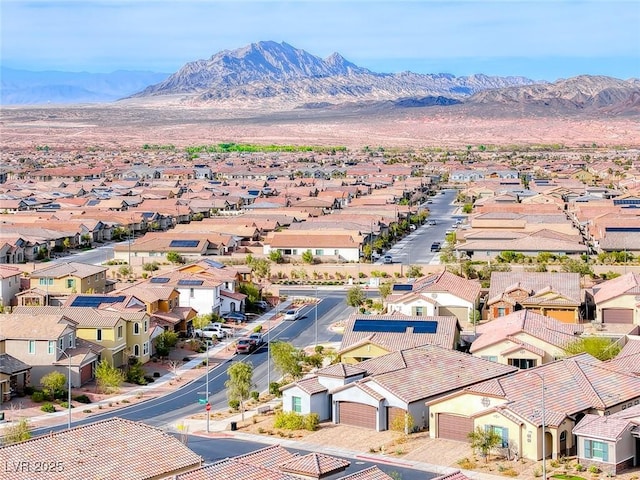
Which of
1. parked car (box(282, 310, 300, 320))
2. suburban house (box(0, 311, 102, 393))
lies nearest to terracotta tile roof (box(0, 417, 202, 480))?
suburban house (box(0, 311, 102, 393))

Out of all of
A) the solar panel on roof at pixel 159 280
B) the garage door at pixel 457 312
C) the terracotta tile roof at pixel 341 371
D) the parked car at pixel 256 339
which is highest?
the solar panel on roof at pixel 159 280

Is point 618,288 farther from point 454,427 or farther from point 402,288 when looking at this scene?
point 454,427

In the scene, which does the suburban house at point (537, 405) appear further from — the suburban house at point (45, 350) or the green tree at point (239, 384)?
the suburban house at point (45, 350)

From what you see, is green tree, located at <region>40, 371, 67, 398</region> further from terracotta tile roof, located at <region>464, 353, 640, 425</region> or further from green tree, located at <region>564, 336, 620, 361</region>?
green tree, located at <region>564, 336, 620, 361</region>

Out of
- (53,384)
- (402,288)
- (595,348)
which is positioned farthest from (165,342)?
(595,348)

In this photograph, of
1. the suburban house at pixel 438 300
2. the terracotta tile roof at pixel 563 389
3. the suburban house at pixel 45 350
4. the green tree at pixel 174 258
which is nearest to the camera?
the terracotta tile roof at pixel 563 389

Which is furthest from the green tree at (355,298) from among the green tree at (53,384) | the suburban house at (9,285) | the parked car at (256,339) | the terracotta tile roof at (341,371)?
the green tree at (53,384)
